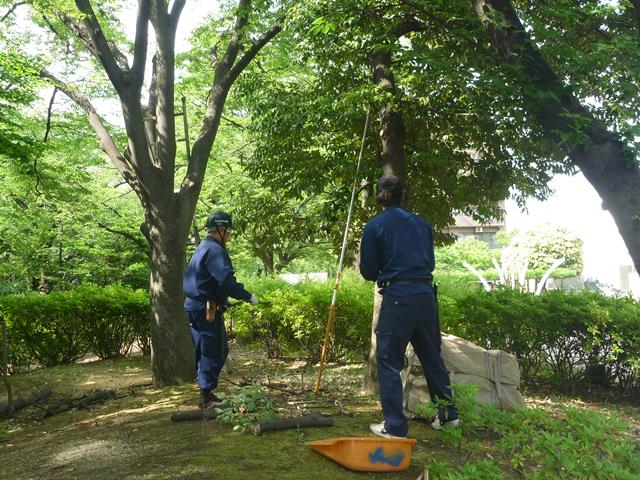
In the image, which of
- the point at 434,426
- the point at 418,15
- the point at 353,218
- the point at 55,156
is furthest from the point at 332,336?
the point at 55,156

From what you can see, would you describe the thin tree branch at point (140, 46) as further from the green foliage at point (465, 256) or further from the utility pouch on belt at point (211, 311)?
the green foliage at point (465, 256)

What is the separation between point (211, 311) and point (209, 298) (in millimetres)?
125

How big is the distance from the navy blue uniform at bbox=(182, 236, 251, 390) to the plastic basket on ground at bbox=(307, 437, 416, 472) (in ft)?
6.48

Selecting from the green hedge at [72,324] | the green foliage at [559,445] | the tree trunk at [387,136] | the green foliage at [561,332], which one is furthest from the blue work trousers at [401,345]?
the green hedge at [72,324]

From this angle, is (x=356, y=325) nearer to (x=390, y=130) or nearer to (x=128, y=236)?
(x=390, y=130)

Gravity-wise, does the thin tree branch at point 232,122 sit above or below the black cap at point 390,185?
above

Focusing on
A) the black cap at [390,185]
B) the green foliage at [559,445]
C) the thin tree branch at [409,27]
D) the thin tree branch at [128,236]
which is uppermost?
the thin tree branch at [409,27]

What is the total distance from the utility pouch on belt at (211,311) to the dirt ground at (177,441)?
0.94 meters

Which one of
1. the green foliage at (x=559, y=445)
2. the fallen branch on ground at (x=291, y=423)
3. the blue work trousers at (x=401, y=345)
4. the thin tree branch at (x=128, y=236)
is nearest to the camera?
the green foliage at (x=559, y=445)

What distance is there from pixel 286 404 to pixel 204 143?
14.6ft

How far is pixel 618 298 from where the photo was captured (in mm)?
7008

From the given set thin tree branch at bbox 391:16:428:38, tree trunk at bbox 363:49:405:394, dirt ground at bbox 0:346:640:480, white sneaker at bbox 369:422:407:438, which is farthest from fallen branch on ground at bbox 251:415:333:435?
thin tree branch at bbox 391:16:428:38

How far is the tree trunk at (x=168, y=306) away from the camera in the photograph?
7344 millimetres

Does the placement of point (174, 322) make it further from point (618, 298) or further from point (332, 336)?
point (618, 298)
